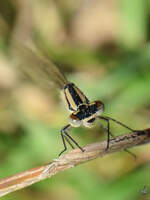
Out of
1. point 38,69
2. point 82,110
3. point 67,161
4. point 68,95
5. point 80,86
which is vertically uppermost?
point 38,69

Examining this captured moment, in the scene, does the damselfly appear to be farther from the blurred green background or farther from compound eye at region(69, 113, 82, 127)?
the blurred green background

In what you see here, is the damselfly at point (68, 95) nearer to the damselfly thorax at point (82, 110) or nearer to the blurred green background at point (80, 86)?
the damselfly thorax at point (82, 110)

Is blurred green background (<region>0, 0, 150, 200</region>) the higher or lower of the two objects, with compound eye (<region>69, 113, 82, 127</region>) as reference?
higher

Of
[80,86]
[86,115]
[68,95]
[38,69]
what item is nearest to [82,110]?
[86,115]

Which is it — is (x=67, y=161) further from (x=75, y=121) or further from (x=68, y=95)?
(x=68, y=95)

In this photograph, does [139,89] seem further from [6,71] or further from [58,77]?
[6,71]

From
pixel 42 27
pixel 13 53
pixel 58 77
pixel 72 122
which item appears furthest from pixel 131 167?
pixel 42 27

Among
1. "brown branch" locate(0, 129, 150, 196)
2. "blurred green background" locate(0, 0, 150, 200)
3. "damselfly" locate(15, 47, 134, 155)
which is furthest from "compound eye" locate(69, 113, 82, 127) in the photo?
"blurred green background" locate(0, 0, 150, 200)
